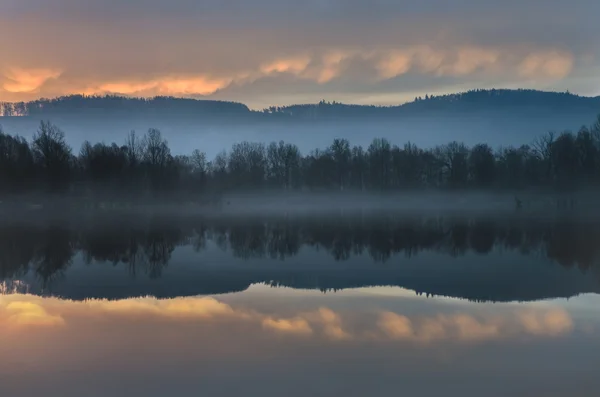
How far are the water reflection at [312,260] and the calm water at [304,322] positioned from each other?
0.13 meters

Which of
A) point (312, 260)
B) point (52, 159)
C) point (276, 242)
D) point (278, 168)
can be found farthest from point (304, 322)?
point (278, 168)

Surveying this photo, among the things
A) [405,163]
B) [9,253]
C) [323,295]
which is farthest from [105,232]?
[405,163]

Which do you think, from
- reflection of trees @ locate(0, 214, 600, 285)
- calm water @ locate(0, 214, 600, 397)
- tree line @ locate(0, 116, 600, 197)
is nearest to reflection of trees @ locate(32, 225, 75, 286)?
reflection of trees @ locate(0, 214, 600, 285)

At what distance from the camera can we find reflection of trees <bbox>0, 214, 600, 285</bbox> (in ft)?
79.3

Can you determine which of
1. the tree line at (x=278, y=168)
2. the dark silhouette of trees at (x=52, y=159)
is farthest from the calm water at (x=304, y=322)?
Answer: the tree line at (x=278, y=168)

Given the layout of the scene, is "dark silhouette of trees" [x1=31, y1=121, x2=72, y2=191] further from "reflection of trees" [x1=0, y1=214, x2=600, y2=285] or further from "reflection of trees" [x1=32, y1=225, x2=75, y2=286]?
"reflection of trees" [x1=32, y1=225, x2=75, y2=286]

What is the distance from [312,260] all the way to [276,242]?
7294mm

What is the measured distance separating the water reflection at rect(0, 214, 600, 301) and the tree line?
135ft

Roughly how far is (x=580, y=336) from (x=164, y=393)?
320 inches

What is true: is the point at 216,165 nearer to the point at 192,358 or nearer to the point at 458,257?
the point at 458,257

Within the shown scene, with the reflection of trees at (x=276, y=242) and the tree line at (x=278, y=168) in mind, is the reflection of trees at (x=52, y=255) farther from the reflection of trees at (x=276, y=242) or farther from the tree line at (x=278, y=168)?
the tree line at (x=278, y=168)

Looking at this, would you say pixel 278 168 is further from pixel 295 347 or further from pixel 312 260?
pixel 295 347

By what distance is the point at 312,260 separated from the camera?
24125 mm

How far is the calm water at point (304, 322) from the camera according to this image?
32.9 feet
